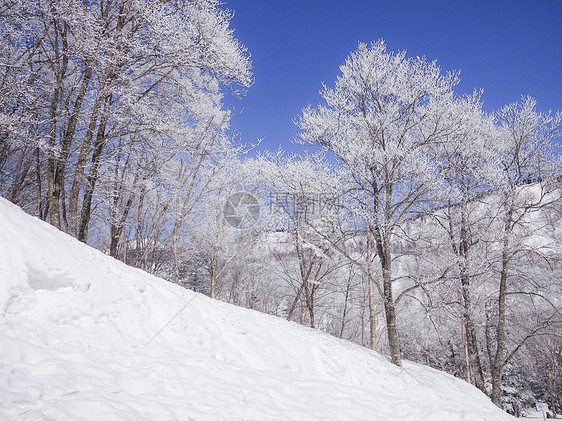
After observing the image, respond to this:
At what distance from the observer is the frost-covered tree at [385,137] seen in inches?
322

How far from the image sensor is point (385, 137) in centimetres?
897

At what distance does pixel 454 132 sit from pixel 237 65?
6376mm

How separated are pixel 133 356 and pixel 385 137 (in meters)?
8.27

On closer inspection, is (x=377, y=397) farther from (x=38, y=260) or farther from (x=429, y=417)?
(x=38, y=260)

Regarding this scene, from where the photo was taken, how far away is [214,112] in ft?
33.3

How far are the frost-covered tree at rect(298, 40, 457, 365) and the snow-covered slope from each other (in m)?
3.80

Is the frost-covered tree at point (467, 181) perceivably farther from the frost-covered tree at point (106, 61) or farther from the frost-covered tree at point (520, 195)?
the frost-covered tree at point (106, 61)

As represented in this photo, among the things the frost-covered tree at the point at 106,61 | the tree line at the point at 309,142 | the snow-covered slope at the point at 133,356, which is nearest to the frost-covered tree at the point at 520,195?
the tree line at the point at 309,142

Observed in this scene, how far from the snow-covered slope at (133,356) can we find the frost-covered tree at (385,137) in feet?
12.5

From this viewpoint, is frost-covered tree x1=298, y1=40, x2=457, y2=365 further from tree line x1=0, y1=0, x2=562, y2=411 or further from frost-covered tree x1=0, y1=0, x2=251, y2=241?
frost-covered tree x1=0, y1=0, x2=251, y2=241

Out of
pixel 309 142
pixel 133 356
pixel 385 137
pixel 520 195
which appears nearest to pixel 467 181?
pixel 520 195

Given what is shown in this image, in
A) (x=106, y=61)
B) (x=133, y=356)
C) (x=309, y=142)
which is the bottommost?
(x=133, y=356)

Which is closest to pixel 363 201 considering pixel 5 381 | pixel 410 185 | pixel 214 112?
pixel 410 185

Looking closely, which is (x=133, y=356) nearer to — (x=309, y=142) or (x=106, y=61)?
(x=106, y=61)
